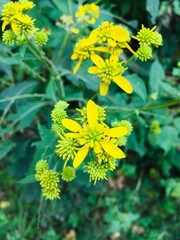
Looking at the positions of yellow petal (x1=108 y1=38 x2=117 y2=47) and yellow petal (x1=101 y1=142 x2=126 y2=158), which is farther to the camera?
yellow petal (x1=108 y1=38 x2=117 y2=47)

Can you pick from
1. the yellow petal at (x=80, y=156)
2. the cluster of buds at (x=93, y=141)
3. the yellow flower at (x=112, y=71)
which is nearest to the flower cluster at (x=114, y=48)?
the yellow flower at (x=112, y=71)

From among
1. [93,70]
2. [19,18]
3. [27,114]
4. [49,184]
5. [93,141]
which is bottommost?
[27,114]

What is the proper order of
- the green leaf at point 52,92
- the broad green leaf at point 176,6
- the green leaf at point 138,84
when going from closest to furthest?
the green leaf at point 52,92 → the green leaf at point 138,84 → the broad green leaf at point 176,6

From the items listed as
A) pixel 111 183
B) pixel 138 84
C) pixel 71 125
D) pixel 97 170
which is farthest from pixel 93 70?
pixel 111 183

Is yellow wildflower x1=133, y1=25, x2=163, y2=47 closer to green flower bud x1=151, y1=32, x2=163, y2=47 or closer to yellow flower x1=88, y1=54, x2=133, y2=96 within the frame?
green flower bud x1=151, y1=32, x2=163, y2=47

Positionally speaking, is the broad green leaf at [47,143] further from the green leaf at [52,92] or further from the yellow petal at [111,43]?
the yellow petal at [111,43]

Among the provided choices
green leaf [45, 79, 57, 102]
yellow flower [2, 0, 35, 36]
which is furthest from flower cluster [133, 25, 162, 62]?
green leaf [45, 79, 57, 102]

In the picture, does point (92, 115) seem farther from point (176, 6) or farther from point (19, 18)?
point (176, 6)

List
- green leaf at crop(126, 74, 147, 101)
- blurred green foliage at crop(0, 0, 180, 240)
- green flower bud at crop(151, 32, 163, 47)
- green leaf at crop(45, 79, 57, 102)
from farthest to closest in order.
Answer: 1. blurred green foliage at crop(0, 0, 180, 240)
2. green leaf at crop(126, 74, 147, 101)
3. green leaf at crop(45, 79, 57, 102)
4. green flower bud at crop(151, 32, 163, 47)
